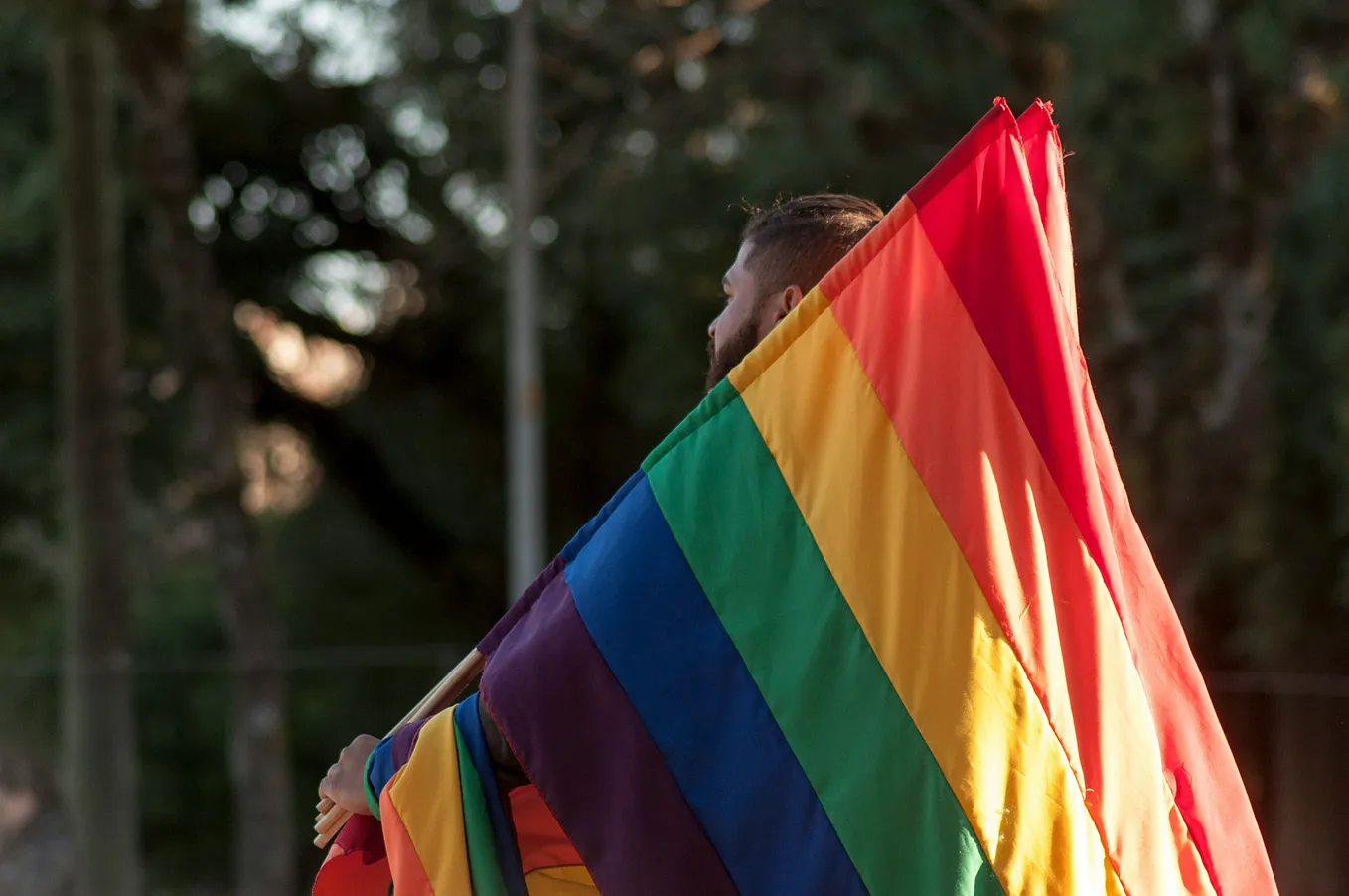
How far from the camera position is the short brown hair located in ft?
9.06

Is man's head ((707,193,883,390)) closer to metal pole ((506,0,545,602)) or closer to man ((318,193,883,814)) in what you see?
man ((318,193,883,814))

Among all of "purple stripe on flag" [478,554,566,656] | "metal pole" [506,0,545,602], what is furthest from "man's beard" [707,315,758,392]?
"metal pole" [506,0,545,602]

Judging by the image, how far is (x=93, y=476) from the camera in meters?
10.7

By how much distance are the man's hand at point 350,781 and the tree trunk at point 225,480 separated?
10.2 meters

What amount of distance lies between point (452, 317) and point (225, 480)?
4888mm

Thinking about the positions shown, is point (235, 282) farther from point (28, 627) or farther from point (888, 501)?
point (888, 501)

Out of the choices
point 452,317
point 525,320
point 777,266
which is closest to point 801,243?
point 777,266

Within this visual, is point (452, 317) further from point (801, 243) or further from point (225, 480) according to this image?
point (801, 243)

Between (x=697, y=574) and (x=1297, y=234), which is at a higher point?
(x=1297, y=234)

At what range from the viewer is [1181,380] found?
37.2 ft

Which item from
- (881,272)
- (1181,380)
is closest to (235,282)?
(1181,380)

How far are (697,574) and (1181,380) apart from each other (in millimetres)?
9570

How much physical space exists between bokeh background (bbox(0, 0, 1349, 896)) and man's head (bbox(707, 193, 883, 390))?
258 inches

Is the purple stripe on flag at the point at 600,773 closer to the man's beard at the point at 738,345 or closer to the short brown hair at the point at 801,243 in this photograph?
the man's beard at the point at 738,345
